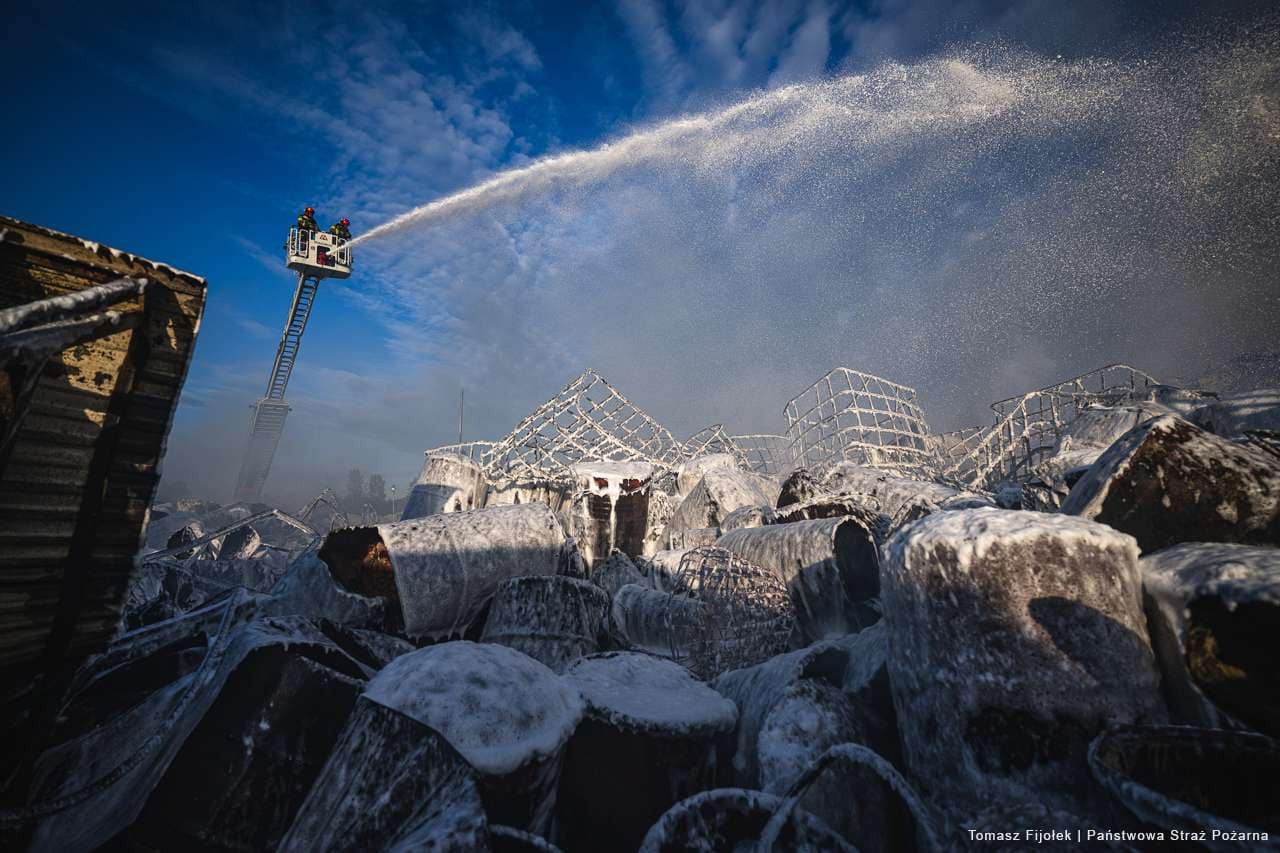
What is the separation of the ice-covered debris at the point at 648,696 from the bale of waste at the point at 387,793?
75 cm

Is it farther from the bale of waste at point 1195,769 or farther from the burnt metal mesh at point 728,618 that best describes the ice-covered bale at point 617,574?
the bale of waste at point 1195,769

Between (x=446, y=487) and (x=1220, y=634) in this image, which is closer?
(x=1220, y=634)

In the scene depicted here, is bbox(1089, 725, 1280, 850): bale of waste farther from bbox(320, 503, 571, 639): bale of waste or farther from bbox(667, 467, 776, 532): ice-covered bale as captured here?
bbox(667, 467, 776, 532): ice-covered bale

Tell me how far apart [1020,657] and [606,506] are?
6172 mm

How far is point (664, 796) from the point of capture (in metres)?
2.15

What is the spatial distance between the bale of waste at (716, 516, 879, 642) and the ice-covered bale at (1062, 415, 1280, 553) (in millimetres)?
1975

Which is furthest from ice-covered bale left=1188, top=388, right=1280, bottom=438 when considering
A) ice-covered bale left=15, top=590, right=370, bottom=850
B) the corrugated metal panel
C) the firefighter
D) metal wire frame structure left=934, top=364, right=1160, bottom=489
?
the firefighter

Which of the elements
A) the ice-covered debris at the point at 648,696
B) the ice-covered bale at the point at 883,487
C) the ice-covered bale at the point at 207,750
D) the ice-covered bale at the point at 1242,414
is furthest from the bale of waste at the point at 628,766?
the ice-covered bale at the point at 1242,414

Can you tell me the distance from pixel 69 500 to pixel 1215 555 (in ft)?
14.3

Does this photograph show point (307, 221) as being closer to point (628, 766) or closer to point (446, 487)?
point (446, 487)

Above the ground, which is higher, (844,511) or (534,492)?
(534,492)

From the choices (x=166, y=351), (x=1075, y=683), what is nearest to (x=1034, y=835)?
(x=1075, y=683)

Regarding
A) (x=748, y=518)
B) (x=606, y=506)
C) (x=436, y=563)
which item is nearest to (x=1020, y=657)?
(x=436, y=563)

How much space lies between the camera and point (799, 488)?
22.0 ft
